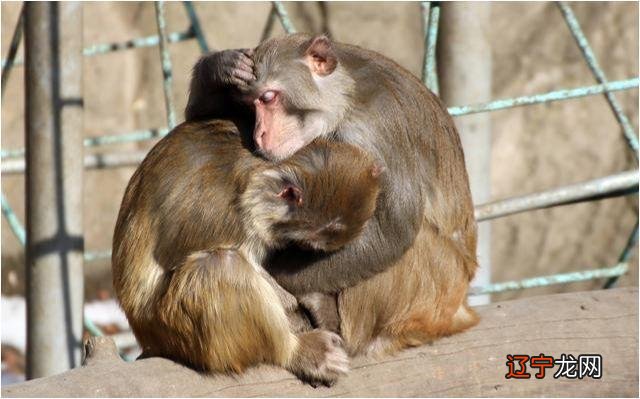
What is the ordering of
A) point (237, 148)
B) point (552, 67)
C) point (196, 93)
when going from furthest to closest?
point (552, 67)
point (196, 93)
point (237, 148)

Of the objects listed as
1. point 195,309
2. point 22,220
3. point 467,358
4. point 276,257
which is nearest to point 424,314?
point 467,358

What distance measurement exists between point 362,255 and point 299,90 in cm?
77

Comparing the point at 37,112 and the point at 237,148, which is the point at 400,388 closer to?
the point at 237,148

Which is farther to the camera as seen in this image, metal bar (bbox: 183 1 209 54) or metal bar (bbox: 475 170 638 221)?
metal bar (bbox: 183 1 209 54)

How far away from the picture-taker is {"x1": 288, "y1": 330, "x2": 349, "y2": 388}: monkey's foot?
4547 mm

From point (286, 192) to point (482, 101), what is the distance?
8.03 ft

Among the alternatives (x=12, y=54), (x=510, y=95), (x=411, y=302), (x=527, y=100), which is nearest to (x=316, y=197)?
(x=411, y=302)

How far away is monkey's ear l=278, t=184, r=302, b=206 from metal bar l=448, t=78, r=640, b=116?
1924 mm

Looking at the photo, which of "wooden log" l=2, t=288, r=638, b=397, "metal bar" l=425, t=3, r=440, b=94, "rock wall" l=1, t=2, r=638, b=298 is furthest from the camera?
"rock wall" l=1, t=2, r=638, b=298

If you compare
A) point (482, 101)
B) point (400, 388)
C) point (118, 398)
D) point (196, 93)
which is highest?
point (196, 93)

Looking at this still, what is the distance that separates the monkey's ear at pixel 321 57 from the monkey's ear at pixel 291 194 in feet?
2.12

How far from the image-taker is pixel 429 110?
498 cm

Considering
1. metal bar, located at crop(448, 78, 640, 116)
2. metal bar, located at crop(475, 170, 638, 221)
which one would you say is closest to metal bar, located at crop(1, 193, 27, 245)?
metal bar, located at crop(448, 78, 640, 116)

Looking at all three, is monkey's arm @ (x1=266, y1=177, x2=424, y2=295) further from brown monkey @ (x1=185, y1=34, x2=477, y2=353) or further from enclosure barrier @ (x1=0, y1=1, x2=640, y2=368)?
enclosure barrier @ (x1=0, y1=1, x2=640, y2=368)
